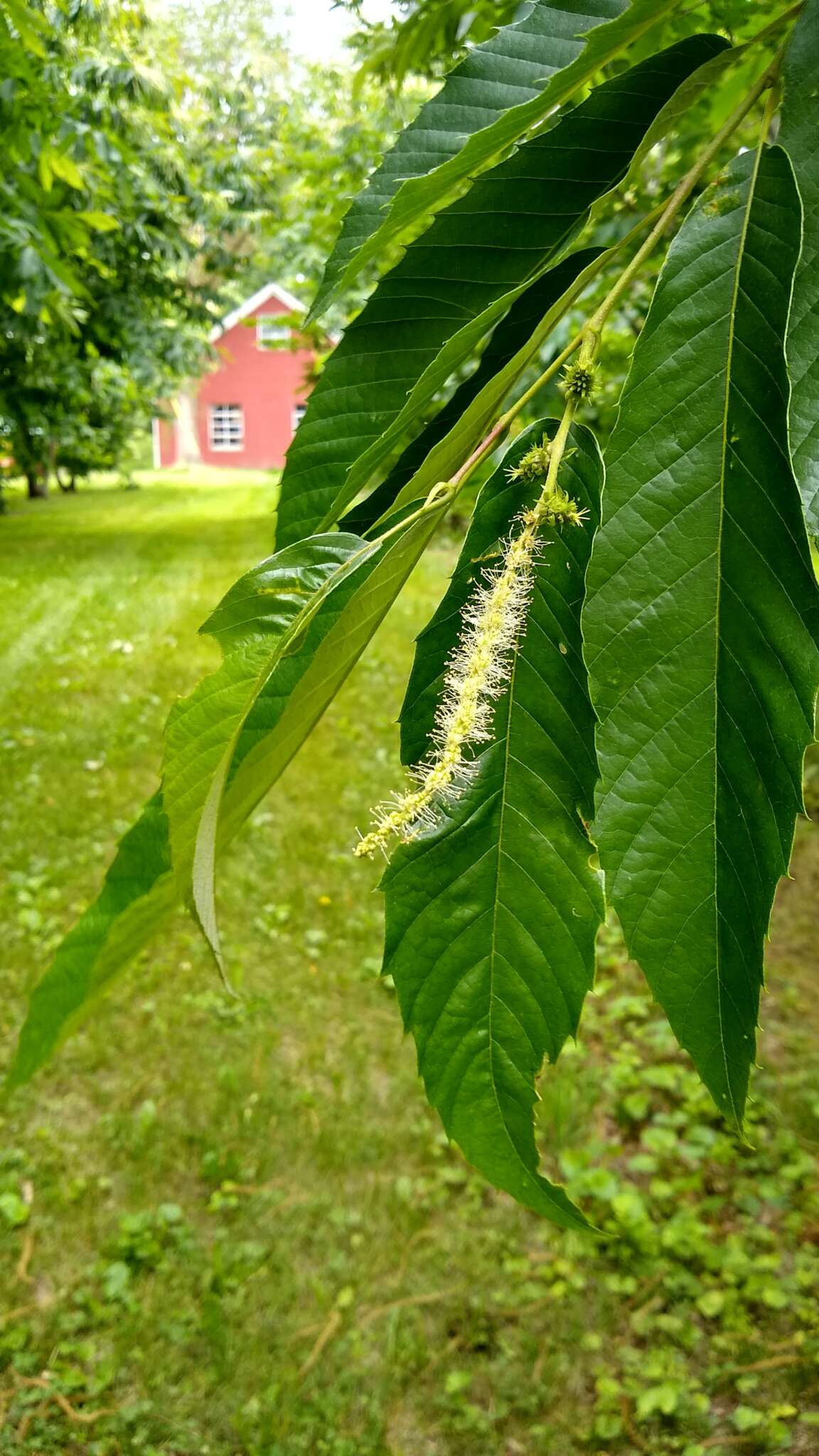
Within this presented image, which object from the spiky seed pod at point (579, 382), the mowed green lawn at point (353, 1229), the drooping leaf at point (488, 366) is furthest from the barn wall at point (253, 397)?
the spiky seed pod at point (579, 382)

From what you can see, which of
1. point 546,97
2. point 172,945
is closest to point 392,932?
point 546,97

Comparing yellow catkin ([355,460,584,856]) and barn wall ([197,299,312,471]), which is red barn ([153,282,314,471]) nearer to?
barn wall ([197,299,312,471])

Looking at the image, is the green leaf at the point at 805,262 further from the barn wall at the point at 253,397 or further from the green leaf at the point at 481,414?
the barn wall at the point at 253,397

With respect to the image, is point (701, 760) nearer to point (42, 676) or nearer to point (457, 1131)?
point (457, 1131)

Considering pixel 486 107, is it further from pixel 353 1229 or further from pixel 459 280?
pixel 353 1229

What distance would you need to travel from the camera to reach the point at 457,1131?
505mm

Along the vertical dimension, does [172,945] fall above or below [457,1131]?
below

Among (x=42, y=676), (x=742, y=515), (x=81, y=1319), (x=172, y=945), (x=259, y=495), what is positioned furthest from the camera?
(x=259, y=495)

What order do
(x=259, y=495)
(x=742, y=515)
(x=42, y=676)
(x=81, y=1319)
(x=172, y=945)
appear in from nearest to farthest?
(x=742, y=515) < (x=81, y=1319) < (x=172, y=945) < (x=42, y=676) < (x=259, y=495)

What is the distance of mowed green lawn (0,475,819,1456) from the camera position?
2.28 m

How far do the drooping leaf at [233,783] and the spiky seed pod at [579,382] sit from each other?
10cm

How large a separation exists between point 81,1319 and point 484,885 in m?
2.55

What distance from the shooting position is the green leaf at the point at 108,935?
1.61ft

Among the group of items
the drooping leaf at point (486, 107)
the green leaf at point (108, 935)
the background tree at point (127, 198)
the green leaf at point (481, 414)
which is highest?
the background tree at point (127, 198)
